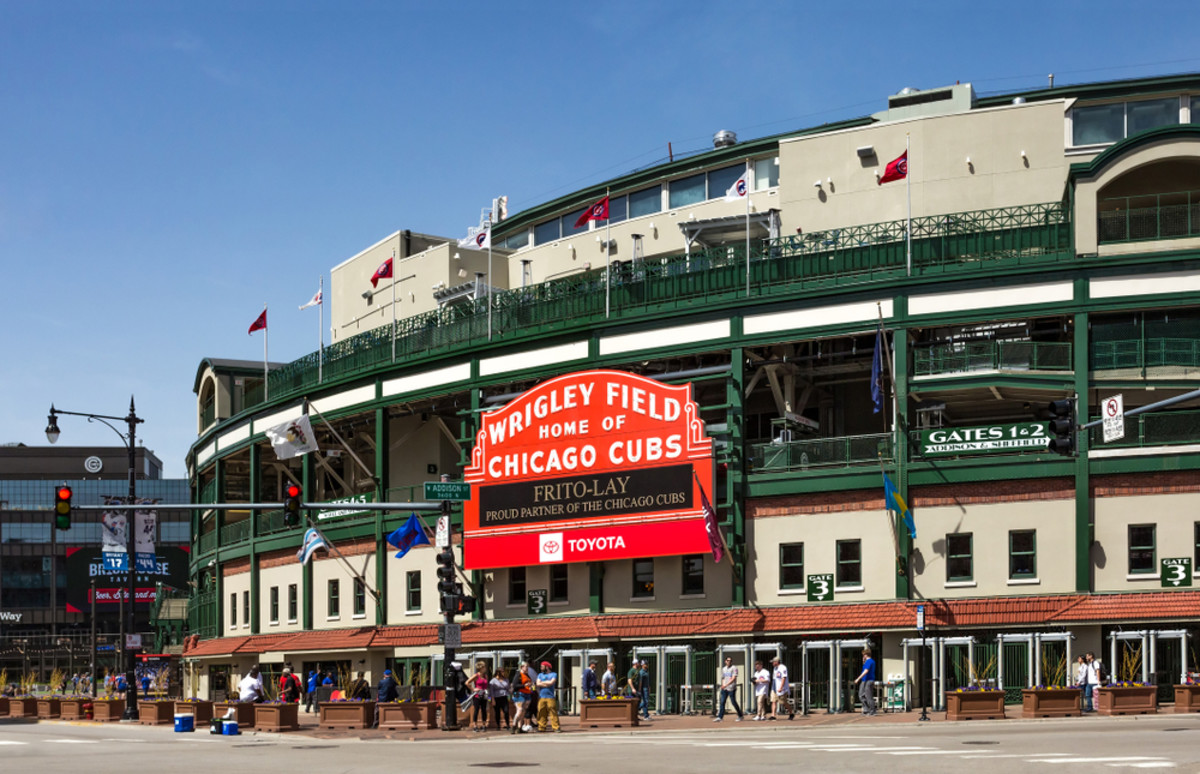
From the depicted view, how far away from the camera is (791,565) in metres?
47.3

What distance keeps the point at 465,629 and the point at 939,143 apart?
81.1ft

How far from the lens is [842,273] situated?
1905 inches

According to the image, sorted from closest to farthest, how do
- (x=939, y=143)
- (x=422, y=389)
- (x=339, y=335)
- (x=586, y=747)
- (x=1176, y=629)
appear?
(x=586, y=747) < (x=1176, y=629) < (x=939, y=143) < (x=422, y=389) < (x=339, y=335)

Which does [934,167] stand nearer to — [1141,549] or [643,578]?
[1141,549]

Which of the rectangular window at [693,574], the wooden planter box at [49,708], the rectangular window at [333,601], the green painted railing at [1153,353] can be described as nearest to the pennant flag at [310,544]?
the rectangular window at [333,601]

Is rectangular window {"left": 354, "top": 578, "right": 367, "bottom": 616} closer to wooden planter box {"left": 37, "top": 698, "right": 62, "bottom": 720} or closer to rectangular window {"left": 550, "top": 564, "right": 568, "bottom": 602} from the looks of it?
rectangular window {"left": 550, "top": 564, "right": 568, "bottom": 602}

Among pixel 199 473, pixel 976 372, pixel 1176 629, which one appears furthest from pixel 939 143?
pixel 199 473

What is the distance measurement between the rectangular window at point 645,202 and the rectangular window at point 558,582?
17704mm

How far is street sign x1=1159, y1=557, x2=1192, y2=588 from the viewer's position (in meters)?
41.9

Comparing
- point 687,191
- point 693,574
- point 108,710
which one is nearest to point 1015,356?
point 693,574

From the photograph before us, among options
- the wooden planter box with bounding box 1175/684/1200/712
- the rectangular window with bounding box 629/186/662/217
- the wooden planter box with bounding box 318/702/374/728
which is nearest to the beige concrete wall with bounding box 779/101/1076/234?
the rectangular window with bounding box 629/186/662/217

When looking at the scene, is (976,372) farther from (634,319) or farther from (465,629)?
(465,629)

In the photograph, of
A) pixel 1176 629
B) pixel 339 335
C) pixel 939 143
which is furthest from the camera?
pixel 339 335

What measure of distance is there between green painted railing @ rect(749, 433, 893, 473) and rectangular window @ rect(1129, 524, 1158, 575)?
766 centimetres
